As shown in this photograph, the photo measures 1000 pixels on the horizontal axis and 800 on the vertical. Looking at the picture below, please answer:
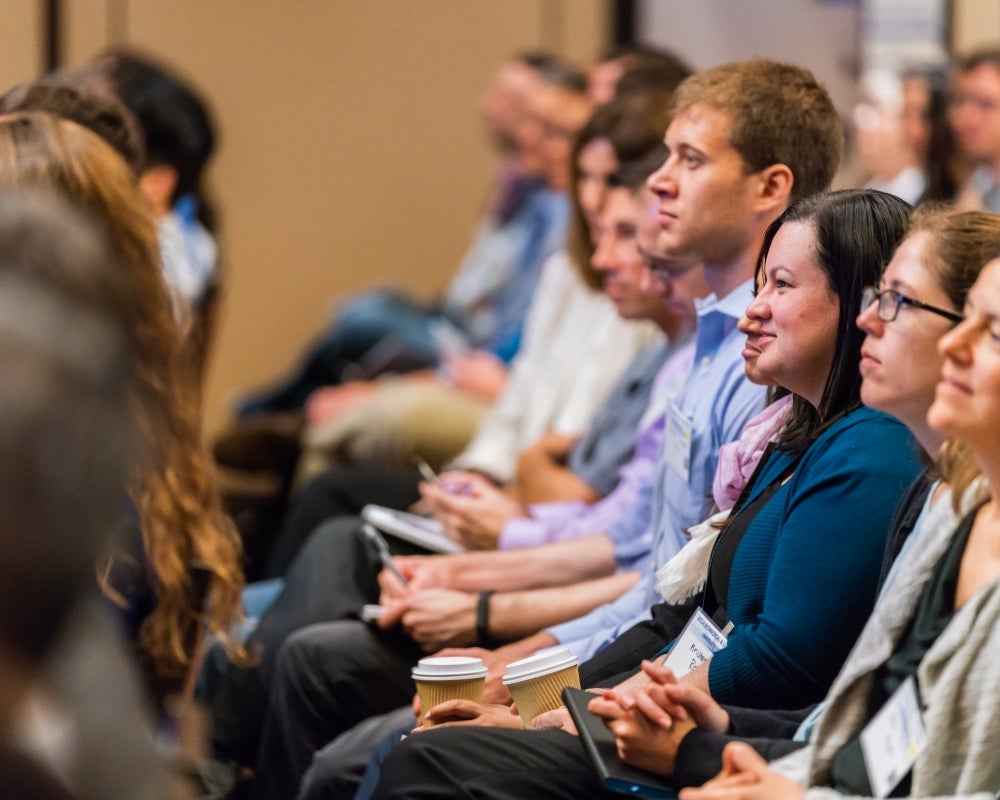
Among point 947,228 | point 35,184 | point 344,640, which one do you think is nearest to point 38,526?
point 947,228

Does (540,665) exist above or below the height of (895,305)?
below

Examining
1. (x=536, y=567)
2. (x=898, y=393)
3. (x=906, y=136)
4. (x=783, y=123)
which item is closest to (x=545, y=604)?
(x=536, y=567)

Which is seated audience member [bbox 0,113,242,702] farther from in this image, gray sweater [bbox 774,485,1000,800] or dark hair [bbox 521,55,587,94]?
dark hair [bbox 521,55,587,94]

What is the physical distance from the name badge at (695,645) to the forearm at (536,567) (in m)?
0.66

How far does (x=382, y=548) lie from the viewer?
2781 mm

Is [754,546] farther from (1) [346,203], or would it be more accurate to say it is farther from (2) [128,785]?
(1) [346,203]

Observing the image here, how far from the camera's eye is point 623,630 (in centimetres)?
229

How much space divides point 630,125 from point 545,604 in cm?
114

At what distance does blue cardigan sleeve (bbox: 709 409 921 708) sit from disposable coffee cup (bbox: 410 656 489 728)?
0.39 m

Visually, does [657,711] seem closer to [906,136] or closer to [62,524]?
[62,524]

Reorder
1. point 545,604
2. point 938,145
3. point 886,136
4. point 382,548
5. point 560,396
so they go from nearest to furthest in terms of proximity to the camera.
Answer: point 545,604
point 382,548
point 560,396
point 938,145
point 886,136

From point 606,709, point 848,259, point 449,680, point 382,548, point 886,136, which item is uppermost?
point 848,259

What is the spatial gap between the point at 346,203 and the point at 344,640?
3990 mm

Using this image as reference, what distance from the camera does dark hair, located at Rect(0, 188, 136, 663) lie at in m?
0.86
